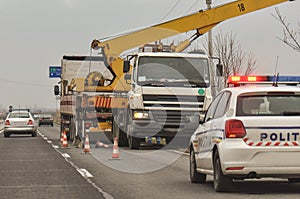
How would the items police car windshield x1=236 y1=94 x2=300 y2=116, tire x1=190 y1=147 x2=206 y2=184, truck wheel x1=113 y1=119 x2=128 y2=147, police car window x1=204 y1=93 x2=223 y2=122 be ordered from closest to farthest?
police car windshield x1=236 y1=94 x2=300 y2=116
police car window x1=204 y1=93 x2=223 y2=122
tire x1=190 y1=147 x2=206 y2=184
truck wheel x1=113 y1=119 x2=128 y2=147

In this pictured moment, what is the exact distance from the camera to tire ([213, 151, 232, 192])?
436 inches

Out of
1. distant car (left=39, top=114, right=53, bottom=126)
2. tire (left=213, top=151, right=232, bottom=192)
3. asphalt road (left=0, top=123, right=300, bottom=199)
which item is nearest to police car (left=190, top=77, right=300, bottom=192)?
tire (left=213, top=151, right=232, bottom=192)

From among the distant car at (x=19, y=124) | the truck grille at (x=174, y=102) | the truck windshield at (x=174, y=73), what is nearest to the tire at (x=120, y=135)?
the truck grille at (x=174, y=102)

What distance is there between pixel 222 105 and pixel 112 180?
319 centimetres

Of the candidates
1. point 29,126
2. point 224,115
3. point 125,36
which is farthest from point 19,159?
point 29,126

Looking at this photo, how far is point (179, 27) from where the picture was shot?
2697cm

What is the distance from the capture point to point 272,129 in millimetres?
10688

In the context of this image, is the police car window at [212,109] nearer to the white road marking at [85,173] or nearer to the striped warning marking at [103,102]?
the white road marking at [85,173]

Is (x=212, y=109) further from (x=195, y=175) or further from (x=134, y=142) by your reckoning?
(x=134, y=142)

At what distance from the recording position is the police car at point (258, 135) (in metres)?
10.6

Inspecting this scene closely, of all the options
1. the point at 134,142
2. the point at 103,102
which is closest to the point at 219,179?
the point at 134,142

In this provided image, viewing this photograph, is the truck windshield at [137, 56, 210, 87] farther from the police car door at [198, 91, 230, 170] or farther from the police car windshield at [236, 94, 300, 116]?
the police car windshield at [236, 94, 300, 116]

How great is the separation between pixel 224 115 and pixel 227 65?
28.9 meters

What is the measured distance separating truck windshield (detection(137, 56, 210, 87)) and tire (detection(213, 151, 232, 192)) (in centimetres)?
A: 1094
